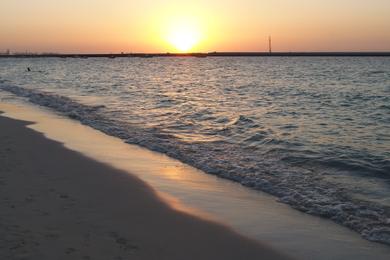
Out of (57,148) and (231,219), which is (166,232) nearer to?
(231,219)

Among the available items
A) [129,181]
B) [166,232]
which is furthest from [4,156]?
[166,232]

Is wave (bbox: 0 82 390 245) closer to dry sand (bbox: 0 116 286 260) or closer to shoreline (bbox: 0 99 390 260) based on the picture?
shoreline (bbox: 0 99 390 260)

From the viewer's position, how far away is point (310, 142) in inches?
571

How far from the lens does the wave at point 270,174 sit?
25.6ft

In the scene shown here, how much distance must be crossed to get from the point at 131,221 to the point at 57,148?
20.1 ft

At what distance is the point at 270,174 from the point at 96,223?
196 inches

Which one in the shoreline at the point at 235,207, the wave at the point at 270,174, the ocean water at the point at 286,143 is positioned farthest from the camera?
the ocean water at the point at 286,143

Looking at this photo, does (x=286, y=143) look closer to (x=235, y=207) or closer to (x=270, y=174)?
(x=270, y=174)

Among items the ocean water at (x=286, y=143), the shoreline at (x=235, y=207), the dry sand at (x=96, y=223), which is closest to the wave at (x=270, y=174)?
the ocean water at (x=286, y=143)

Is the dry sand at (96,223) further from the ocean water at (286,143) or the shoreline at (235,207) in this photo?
the ocean water at (286,143)

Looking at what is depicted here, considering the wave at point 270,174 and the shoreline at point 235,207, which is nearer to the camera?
the shoreline at point 235,207

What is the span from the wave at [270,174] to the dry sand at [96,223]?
6.76ft

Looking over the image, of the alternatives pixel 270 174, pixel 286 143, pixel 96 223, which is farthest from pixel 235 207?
pixel 286 143

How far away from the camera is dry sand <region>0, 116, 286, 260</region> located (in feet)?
19.0
